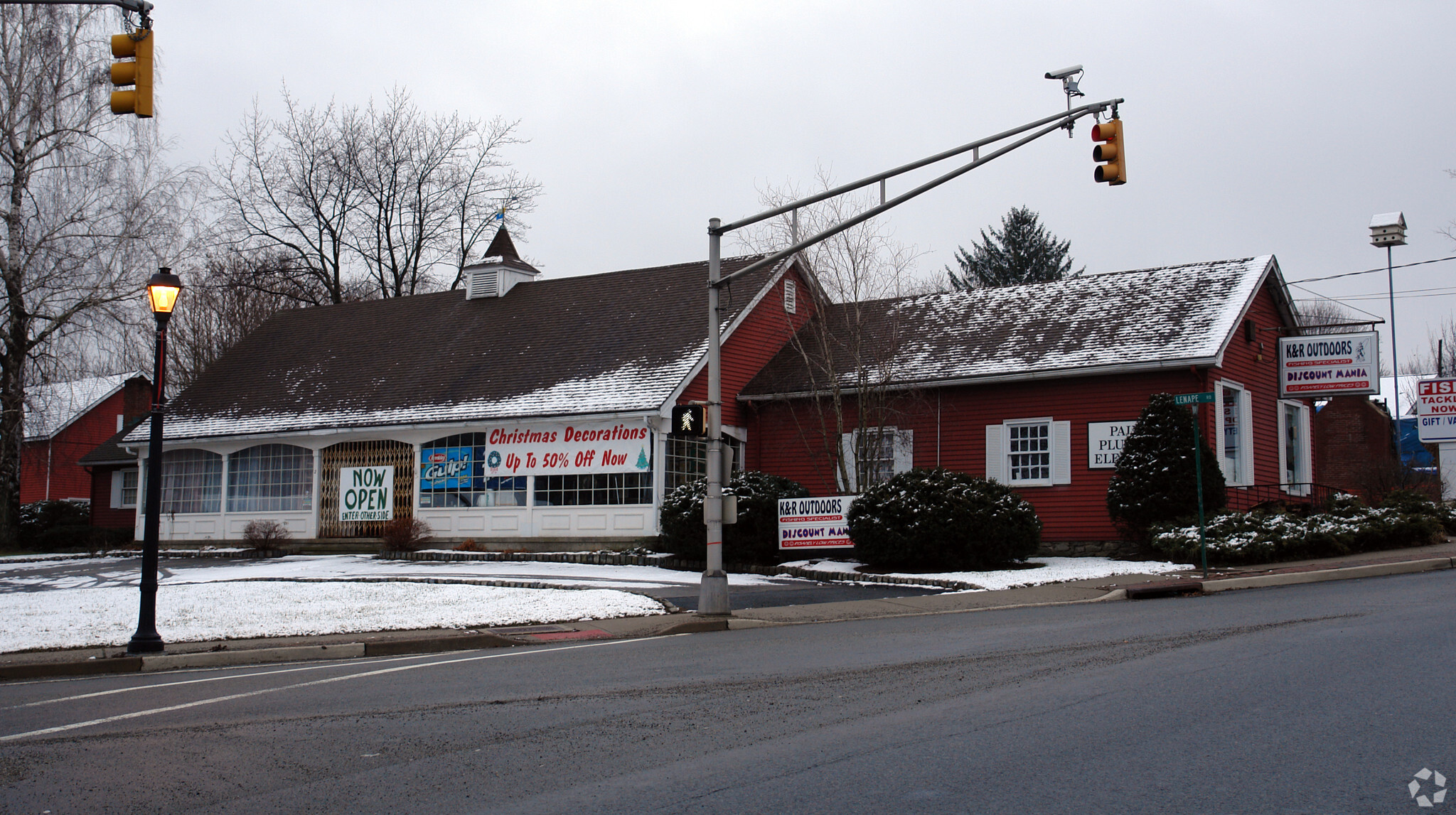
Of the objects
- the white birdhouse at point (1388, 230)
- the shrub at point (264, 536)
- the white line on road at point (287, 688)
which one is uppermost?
the white birdhouse at point (1388, 230)

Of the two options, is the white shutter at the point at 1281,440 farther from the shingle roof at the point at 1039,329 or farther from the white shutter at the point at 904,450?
the white shutter at the point at 904,450

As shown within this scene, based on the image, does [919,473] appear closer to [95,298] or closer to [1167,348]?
[1167,348]

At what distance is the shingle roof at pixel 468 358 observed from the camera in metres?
28.8

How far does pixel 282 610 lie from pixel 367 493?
47.5ft

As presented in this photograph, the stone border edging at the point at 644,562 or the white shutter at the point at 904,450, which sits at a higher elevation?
A: the white shutter at the point at 904,450

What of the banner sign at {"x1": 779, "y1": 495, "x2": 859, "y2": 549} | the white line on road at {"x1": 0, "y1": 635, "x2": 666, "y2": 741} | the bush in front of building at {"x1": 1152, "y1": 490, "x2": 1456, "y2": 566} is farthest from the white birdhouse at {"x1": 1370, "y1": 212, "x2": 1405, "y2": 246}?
the white line on road at {"x1": 0, "y1": 635, "x2": 666, "y2": 741}

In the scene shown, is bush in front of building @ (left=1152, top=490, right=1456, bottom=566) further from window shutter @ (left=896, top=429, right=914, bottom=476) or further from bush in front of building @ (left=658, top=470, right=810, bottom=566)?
bush in front of building @ (left=658, top=470, right=810, bottom=566)

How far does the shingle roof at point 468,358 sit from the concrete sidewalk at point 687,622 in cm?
1081

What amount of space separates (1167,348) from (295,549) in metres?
21.0

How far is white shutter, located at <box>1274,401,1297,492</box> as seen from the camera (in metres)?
27.7

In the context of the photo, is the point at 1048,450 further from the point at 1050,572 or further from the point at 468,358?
the point at 468,358

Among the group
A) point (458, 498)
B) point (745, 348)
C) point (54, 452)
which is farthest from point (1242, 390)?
point (54, 452)

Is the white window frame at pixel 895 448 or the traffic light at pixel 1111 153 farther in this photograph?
the white window frame at pixel 895 448

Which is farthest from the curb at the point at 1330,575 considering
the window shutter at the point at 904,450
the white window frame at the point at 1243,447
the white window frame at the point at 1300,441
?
the window shutter at the point at 904,450
